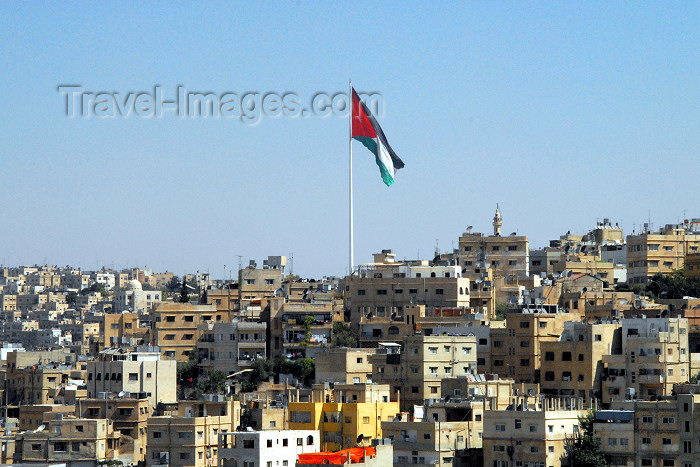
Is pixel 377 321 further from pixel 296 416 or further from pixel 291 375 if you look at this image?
pixel 296 416

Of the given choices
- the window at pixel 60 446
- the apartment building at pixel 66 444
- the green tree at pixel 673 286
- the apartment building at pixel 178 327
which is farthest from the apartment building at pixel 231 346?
the green tree at pixel 673 286

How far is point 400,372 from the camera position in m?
63.2

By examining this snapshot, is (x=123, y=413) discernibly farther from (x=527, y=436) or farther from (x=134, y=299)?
(x=134, y=299)

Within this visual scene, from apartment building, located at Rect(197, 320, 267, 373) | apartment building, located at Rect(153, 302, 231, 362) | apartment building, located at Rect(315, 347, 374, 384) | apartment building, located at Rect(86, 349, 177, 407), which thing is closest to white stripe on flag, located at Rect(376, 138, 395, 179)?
apartment building, located at Rect(153, 302, 231, 362)

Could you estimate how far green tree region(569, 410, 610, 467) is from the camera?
168 feet

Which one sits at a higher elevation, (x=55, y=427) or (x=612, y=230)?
(x=612, y=230)

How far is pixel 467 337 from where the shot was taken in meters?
64.5

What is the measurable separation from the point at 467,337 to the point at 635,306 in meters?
10.8

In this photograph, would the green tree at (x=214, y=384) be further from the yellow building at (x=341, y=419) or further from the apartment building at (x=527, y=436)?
the apartment building at (x=527, y=436)

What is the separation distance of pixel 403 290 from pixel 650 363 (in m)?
16.6

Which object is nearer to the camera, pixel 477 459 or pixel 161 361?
pixel 477 459

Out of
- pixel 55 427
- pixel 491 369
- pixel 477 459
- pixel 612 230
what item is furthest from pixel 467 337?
pixel 612 230

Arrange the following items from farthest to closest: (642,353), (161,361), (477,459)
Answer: (161,361) → (642,353) → (477,459)

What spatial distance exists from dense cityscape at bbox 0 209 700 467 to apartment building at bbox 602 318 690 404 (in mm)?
79
